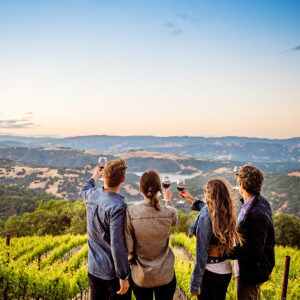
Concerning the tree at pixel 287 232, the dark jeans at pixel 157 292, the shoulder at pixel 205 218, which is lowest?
the tree at pixel 287 232

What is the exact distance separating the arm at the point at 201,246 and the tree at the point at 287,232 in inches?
1302

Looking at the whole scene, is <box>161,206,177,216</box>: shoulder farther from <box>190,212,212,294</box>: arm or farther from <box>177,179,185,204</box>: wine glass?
<box>177,179,185,204</box>: wine glass

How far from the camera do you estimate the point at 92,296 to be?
2725mm

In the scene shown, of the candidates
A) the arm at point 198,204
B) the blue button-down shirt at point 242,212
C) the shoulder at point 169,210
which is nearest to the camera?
the shoulder at point 169,210

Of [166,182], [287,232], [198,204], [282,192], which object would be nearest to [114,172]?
[166,182]

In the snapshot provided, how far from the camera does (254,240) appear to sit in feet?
8.22

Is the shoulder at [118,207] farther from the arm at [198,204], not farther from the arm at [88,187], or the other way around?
the arm at [198,204]

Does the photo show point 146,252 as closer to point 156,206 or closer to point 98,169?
point 156,206

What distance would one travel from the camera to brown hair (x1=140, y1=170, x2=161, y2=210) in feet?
7.61

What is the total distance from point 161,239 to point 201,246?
421mm

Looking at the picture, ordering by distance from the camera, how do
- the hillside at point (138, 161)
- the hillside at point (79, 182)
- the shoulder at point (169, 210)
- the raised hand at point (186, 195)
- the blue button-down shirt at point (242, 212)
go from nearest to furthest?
the shoulder at point (169, 210) → the blue button-down shirt at point (242, 212) → the raised hand at point (186, 195) → the hillside at point (79, 182) → the hillside at point (138, 161)

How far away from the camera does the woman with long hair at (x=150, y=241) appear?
7.69 feet

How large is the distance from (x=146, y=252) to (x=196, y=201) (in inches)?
33.9

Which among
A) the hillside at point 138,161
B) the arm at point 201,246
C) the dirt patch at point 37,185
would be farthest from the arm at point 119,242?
the hillside at point 138,161
